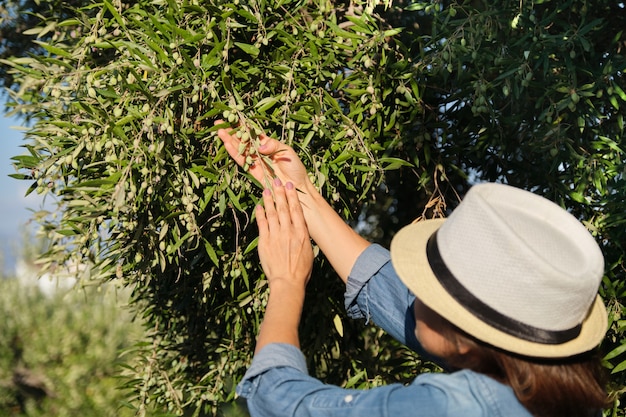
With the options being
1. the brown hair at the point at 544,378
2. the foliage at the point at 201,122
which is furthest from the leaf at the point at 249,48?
the brown hair at the point at 544,378

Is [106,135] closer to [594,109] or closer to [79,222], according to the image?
[79,222]

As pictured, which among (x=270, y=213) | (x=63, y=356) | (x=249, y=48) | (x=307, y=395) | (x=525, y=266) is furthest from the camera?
(x=63, y=356)

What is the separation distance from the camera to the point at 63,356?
15.2 ft

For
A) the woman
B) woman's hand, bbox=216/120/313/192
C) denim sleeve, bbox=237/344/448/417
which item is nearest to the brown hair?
the woman

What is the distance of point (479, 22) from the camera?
2.69m

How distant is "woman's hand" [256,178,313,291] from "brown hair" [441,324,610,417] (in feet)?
1.69

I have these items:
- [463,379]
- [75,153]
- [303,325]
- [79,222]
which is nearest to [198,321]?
[303,325]

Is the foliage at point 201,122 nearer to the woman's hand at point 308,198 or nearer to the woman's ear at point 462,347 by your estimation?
the woman's hand at point 308,198

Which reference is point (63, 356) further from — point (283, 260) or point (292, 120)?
point (283, 260)

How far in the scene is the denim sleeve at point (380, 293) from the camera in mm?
2230

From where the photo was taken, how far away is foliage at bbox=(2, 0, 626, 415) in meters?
2.38

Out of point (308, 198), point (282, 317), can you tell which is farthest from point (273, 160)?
point (282, 317)

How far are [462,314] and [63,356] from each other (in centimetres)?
370

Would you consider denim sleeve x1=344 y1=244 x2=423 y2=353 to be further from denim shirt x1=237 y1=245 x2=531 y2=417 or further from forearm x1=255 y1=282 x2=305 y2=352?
denim shirt x1=237 y1=245 x2=531 y2=417
